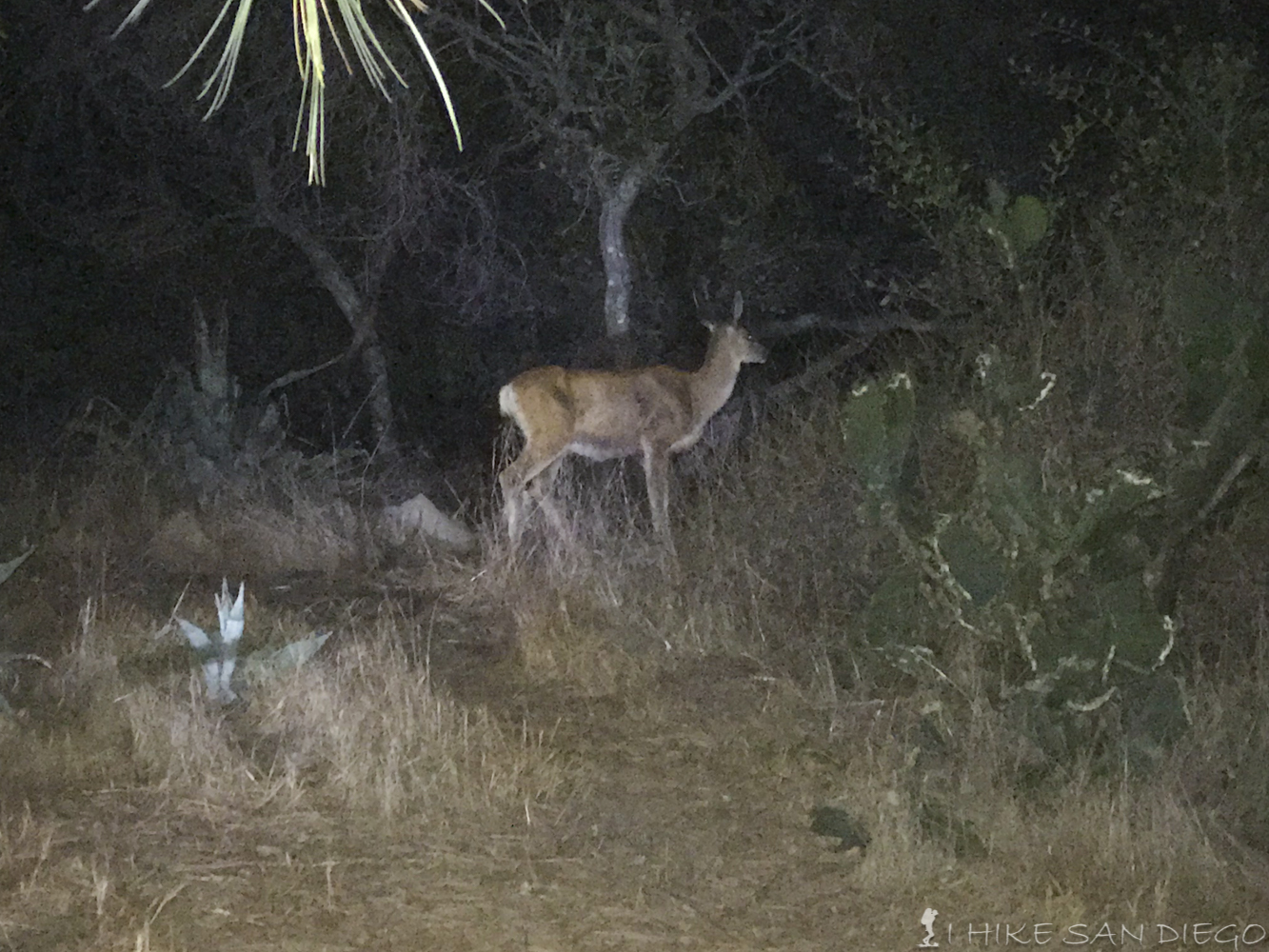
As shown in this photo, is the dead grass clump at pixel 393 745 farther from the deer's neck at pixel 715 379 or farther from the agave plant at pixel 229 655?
the deer's neck at pixel 715 379

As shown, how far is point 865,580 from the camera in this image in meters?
7.52

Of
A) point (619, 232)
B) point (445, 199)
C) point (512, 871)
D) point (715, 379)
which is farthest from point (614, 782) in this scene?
point (445, 199)

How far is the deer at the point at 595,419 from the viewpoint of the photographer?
1067cm

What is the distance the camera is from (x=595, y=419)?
10.8 metres

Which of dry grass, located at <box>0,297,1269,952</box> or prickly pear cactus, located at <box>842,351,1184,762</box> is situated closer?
dry grass, located at <box>0,297,1269,952</box>

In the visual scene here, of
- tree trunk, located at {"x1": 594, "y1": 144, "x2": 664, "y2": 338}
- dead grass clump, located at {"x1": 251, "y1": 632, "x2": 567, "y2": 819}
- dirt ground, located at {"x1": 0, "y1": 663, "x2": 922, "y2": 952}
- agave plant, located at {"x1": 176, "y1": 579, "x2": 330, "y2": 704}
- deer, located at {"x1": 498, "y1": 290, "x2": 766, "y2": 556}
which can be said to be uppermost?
tree trunk, located at {"x1": 594, "y1": 144, "x2": 664, "y2": 338}

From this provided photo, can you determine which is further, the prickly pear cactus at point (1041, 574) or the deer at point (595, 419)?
the deer at point (595, 419)

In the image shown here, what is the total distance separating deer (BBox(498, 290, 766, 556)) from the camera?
10672mm

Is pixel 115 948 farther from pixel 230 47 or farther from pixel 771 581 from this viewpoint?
pixel 771 581

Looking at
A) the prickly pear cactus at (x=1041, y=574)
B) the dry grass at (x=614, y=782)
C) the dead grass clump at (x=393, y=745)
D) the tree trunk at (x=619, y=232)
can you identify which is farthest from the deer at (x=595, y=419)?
the prickly pear cactus at (x=1041, y=574)

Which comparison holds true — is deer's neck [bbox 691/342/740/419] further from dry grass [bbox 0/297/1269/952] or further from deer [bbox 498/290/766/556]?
dry grass [bbox 0/297/1269/952]

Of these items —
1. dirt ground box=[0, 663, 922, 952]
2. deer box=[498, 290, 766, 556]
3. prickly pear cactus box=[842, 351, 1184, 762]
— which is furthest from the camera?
deer box=[498, 290, 766, 556]

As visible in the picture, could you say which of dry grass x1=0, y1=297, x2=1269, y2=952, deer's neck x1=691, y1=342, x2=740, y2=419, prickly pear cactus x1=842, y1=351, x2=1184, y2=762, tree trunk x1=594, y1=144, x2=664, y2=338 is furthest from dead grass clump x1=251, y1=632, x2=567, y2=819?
tree trunk x1=594, y1=144, x2=664, y2=338

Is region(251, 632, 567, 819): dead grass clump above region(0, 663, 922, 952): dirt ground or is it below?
above
